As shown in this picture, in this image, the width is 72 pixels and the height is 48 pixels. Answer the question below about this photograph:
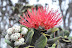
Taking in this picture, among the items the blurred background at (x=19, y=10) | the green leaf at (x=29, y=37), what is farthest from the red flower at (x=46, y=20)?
the blurred background at (x=19, y=10)

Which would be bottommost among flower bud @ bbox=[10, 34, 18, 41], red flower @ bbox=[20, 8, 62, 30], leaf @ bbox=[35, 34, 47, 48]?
leaf @ bbox=[35, 34, 47, 48]

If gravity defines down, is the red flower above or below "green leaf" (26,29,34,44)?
above

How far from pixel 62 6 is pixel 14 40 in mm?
1694

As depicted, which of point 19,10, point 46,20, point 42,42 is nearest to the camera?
point 42,42

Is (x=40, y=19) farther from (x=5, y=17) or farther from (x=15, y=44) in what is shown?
(x=5, y=17)

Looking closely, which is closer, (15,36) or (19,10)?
(15,36)

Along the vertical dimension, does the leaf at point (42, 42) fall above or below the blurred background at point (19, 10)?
below

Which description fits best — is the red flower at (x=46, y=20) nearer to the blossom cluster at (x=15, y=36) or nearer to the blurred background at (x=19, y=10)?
the blossom cluster at (x=15, y=36)

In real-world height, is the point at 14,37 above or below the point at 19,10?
below

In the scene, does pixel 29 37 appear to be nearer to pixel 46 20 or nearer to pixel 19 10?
pixel 46 20

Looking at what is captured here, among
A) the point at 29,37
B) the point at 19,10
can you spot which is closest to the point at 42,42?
the point at 29,37

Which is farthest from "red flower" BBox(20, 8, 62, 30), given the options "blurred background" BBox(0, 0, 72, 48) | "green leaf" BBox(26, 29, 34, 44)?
"blurred background" BBox(0, 0, 72, 48)

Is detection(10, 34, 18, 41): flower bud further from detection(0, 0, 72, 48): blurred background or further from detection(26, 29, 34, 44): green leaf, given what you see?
detection(0, 0, 72, 48): blurred background

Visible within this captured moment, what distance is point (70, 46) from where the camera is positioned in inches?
23.6
